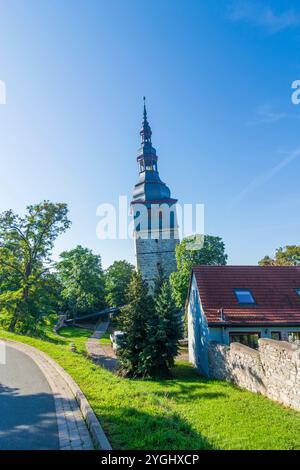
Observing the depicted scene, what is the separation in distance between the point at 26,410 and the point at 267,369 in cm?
692

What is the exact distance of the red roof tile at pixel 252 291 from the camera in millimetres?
14250

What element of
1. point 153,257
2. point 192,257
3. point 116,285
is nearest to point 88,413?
point 192,257

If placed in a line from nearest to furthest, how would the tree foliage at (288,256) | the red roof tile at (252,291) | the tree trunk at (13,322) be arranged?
the red roof tile at (252,291), the tree trunk at (13,322), the tree foliage at (288,256)

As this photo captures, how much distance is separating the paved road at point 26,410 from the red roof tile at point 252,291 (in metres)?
8.55

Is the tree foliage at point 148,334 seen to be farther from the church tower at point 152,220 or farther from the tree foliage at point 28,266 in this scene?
the church tower at point 152,220

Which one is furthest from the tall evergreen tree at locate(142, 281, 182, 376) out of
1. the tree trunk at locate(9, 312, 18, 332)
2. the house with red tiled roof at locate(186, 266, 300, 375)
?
the tree trunk at locate(9, 312, 18, 332)

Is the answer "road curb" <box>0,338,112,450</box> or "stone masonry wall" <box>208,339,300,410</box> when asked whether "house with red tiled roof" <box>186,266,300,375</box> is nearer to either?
"stone masonry wall" <box>208,339,300,410</box>

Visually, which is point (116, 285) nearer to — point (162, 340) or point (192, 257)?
point (192, 257)

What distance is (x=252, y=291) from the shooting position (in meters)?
16.1

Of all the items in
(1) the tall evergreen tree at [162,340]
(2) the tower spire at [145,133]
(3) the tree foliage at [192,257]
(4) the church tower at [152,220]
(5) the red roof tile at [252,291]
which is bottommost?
(1) the tall evergreen tree at [162,340]

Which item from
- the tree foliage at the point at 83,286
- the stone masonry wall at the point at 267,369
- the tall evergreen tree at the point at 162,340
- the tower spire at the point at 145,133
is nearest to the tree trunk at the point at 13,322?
the tall evergreen tree at the point at 162,340

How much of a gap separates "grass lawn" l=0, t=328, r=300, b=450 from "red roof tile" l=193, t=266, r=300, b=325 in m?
4.30
